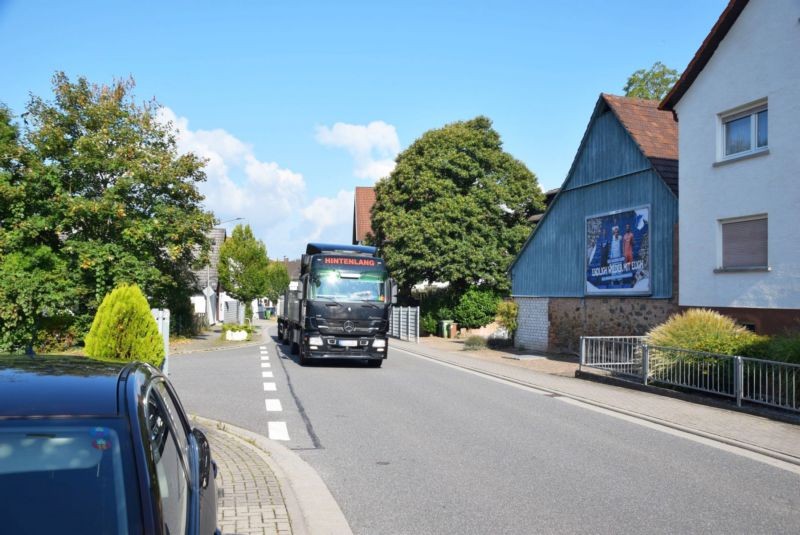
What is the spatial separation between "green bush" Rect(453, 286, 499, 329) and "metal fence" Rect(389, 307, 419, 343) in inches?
112

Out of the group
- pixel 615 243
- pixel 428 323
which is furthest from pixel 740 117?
pixel 428 323

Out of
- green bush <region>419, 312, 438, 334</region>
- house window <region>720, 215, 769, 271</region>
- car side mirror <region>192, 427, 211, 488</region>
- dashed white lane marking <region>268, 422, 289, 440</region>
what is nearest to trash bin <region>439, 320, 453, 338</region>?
green bush <region>419, 312, 438, 334</region>

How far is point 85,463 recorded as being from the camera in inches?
96.0

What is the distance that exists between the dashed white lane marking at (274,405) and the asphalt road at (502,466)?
0.10 metres

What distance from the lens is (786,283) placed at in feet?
50.4

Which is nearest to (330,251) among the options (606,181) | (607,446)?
(606,181)

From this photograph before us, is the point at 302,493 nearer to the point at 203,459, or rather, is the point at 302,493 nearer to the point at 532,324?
the point at 203,459

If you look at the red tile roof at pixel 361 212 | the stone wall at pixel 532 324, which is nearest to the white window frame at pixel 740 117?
the stone wall at pixel 532 324

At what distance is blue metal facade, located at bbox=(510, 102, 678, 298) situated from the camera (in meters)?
19.8

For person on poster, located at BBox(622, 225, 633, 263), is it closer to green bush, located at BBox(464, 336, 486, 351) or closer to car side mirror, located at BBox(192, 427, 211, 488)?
green bush, located at BBox(464, 336, 486, 351)

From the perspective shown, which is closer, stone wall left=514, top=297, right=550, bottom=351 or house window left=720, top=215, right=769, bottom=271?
house window left=720, top=215, right=769, bottom=271

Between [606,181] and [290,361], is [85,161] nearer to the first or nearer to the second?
[290,361]

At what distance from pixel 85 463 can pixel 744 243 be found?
17.0 metres

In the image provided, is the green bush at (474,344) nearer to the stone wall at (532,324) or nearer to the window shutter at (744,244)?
the stone wall at (532,324)
